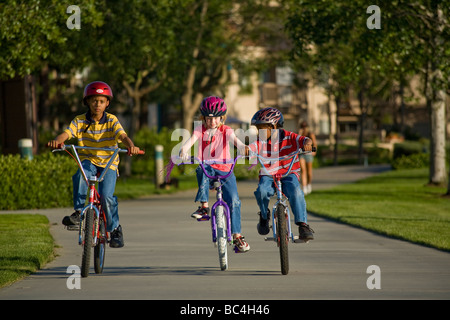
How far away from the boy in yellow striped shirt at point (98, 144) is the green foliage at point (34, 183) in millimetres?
9465

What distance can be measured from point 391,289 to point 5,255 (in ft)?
16.3

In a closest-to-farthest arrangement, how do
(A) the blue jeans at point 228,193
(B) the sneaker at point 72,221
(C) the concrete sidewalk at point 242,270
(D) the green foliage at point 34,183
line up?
(C) the concrete sidewalk at point 242,270
(B) the sneaker at point 72,221
(A) the blue jeans at point 228,193
(D) the green foliage at point 34,183

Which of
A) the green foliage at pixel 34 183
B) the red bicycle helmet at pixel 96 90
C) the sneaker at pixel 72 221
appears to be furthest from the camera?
the green foliage at pixel 34 183

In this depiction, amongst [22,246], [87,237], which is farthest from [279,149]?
[22,246]

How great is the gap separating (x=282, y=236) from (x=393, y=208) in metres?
10.8

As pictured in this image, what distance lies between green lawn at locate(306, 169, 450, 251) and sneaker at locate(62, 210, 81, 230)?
524 centimetres

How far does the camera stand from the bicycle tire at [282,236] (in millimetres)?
9414

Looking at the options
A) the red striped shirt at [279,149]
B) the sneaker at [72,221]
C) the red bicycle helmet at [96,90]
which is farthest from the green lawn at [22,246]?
the red striped shirt at [279,149]

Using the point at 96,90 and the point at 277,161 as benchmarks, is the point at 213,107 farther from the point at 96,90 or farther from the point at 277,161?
the point at 96,90

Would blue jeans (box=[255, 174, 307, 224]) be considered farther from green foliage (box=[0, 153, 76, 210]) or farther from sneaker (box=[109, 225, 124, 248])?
green foliage (box=[0, 153, 76, 210])

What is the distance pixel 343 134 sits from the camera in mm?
67750

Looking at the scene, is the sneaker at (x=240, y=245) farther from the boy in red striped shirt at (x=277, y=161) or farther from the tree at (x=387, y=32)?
the tree at (x=387, y=32)
